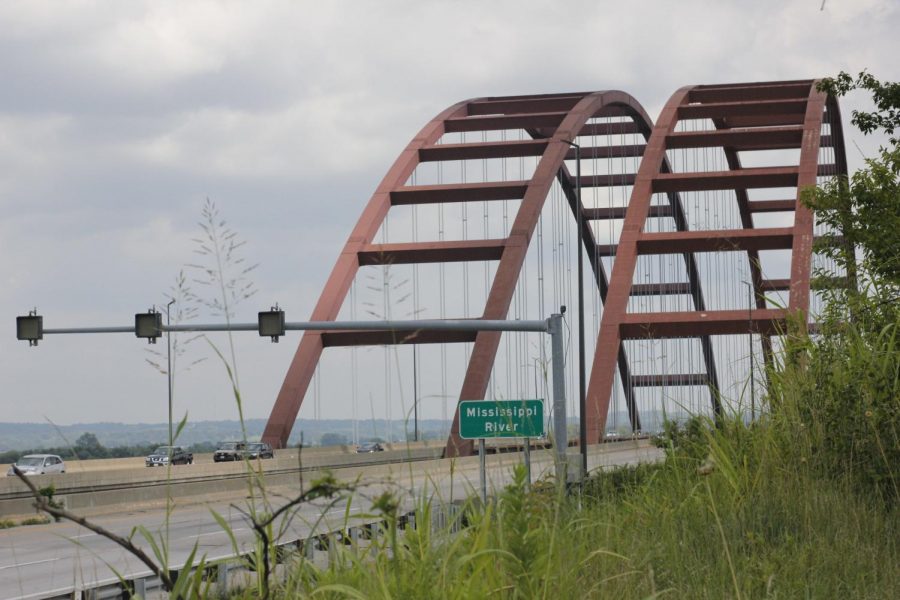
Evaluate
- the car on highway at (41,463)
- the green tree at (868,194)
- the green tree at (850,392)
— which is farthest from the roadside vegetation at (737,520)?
the car on highway at (41,463)

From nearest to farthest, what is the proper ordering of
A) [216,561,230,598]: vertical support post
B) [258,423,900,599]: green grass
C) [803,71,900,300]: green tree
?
1. [258,423,900,599]: green grass
2. [216,561,230,598]: vertical support post
3. [803,71,900,300]: green tree

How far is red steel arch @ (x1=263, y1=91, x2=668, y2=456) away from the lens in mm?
41344

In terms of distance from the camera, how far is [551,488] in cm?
611


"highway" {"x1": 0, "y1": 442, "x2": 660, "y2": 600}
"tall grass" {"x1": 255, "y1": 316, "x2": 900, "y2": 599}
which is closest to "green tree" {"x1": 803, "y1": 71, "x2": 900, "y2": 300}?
"highway" {"x1": 0, "y1": 442, "x2": 660, "y2": 600}

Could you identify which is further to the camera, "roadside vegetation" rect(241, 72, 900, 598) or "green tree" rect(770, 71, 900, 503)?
"green tree" rect(770, 71, 900, 503)

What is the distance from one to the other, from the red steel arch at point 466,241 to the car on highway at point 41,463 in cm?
1082

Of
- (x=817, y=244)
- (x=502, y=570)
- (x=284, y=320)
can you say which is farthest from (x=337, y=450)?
(x=502, y=570)

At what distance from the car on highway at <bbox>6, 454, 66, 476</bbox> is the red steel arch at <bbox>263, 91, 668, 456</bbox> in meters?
10.8

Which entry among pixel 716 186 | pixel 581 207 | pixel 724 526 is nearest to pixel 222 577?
pixel 724 526

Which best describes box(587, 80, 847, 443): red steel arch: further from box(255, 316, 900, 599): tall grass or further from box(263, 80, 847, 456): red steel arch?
box(255, 316, 900, 599): tall grass

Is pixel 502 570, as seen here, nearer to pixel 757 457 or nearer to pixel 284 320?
pixel 757 457

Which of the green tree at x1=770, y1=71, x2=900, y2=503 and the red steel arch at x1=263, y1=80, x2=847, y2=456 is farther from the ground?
the red steel arch at x1=263, y1=80, x2=847, y2=456

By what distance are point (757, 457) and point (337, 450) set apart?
4785 cm

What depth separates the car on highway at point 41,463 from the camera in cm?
4741
